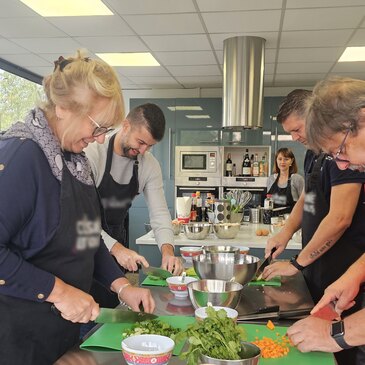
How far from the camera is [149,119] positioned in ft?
6.67

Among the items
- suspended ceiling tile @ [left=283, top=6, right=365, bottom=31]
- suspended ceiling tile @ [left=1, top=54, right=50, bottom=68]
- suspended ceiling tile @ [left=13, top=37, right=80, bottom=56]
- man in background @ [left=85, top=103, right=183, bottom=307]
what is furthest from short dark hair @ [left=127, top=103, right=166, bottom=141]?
suspended ceiling tile @ [left=1, top=54, right=50, bottom=68]

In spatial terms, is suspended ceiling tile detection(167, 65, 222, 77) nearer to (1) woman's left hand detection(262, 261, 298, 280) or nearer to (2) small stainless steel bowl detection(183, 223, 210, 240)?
(2) small stainless steel bowl detection(183, 223, 210, 240)

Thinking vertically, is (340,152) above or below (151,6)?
below

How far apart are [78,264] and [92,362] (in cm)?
33

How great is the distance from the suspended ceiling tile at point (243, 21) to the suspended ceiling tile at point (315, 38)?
0.92ft

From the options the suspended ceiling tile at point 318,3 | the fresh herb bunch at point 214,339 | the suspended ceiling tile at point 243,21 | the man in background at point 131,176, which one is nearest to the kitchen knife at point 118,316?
the fresh herb bunch at point 214,339

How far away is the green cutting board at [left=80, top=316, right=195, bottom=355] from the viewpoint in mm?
1161

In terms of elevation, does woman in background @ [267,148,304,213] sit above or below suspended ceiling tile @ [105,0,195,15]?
below

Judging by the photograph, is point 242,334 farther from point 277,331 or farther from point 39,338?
point 39,338

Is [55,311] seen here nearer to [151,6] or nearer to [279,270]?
[279,270]

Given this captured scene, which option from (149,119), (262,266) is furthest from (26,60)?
(262,266)

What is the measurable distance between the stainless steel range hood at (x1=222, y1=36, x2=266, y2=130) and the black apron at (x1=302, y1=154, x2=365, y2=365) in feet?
7.06

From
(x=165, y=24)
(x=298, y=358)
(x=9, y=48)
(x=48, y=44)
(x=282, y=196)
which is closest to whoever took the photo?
(x=298, y=358)

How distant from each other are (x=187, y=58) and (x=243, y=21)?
131 centimetres
